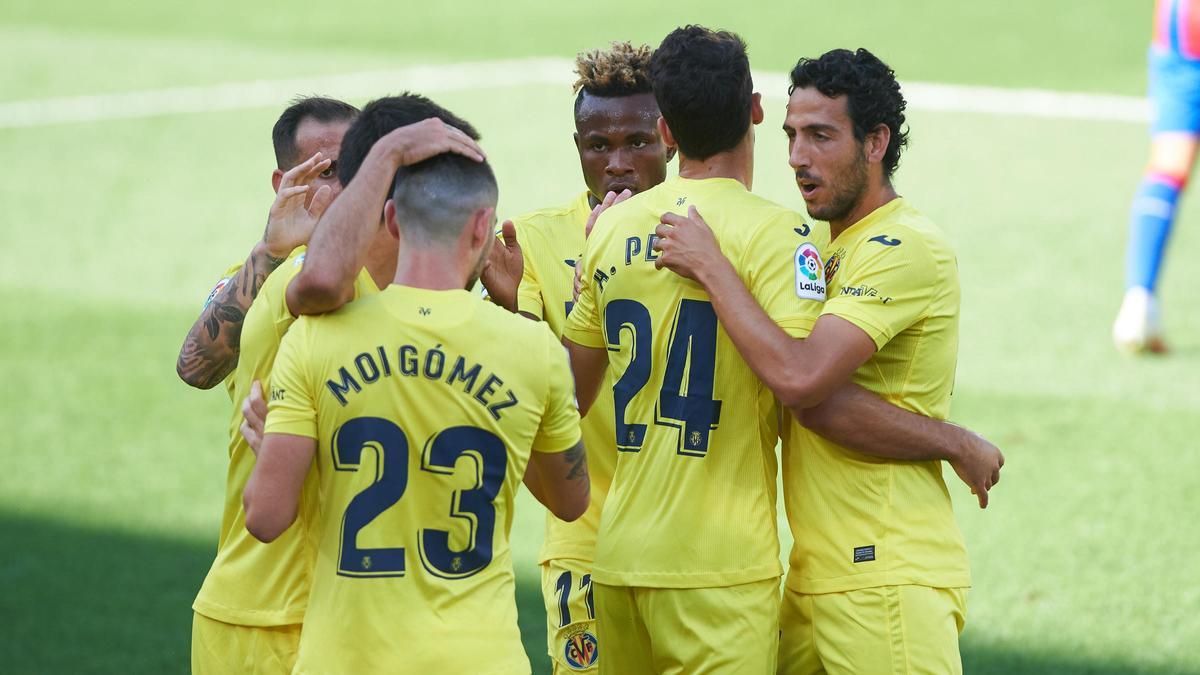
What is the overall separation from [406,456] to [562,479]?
1.59 feet

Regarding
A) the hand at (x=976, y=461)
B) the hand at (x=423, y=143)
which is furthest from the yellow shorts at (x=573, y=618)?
the hand at (x=423, y=143)

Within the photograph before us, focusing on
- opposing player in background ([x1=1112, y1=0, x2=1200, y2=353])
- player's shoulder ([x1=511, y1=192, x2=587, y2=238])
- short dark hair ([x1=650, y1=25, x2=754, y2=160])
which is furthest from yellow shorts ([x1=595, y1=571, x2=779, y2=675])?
opposing player in background ([x1=1112, y1=0, x2=1200, y2=353])

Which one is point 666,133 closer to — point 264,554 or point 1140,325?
point 264,554

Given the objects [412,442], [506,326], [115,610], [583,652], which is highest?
[506,326]

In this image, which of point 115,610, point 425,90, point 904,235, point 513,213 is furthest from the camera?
point 425,90

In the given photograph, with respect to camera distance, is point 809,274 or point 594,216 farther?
point 594,216

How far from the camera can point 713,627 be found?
3949 millimetres

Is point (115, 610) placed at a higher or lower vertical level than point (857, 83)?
lower

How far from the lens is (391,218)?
353cm

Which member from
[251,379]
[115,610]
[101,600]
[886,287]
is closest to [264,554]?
[251,379]

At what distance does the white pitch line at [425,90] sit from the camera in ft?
59.7

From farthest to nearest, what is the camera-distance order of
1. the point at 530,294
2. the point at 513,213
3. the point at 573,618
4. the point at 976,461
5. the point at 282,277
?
the point at 513,213 → the point at 530,294 → the point at 573,618 → the point at 976,461 → the point at 282,277

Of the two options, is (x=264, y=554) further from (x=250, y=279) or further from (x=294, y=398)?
(x=250, y=279)

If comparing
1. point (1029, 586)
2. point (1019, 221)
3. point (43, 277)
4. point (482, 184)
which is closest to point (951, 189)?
point (1019, 221)
